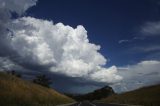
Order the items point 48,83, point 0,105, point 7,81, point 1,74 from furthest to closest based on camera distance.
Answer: point 48,83
point 1,74
point 7,81
point 0,105

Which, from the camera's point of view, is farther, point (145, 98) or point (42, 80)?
point (42, 80)

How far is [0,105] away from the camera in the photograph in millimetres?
35094

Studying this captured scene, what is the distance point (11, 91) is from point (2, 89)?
260 cm

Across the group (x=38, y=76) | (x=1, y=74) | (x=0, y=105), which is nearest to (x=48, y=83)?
(x=38, y=76)

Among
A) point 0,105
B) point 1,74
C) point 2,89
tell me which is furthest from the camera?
point 1,74

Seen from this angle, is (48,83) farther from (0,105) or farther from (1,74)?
(0,105)

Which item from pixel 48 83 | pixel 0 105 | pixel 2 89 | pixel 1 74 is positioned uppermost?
pixel 48 83

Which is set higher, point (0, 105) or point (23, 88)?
point (23, 88)

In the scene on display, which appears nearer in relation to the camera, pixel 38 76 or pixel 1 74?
pixel 1 74

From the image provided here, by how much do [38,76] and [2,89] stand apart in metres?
98.8

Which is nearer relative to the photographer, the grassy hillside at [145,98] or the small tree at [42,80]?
the grassy hillside at [145,98]

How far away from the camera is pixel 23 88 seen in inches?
2960

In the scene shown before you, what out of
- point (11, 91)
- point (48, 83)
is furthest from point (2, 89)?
point (48, 83)

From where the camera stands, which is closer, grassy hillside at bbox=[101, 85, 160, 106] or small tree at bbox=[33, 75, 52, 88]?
grassy hillside at bbox=[101, 85, 160, 106]
